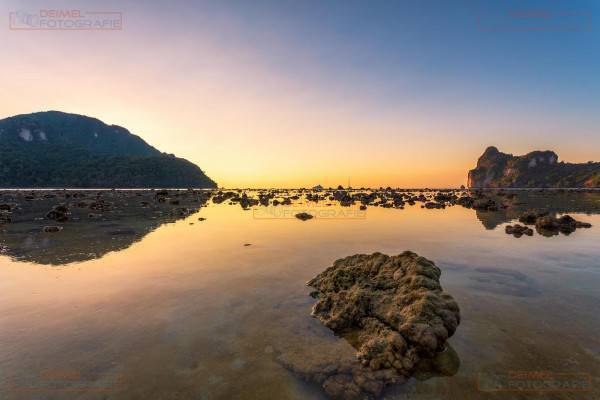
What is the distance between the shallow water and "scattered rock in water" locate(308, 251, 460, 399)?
0.41 meters

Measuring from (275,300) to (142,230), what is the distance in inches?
829

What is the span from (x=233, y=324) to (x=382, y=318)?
4.58 m

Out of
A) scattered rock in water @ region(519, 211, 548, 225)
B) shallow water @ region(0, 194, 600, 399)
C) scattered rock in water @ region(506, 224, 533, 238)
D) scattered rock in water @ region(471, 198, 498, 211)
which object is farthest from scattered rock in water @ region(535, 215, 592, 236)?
scattered rock in water @ region(471, 198, 498, 211)

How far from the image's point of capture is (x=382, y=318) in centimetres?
868

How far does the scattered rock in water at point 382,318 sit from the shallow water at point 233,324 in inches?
16.1

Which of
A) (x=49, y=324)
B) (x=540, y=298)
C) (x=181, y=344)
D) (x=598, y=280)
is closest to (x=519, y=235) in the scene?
(x=598, y=280)

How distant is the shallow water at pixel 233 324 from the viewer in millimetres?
6207

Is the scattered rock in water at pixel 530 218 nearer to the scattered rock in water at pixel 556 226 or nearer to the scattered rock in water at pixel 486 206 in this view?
the scattered rock in water at pixel 556 226

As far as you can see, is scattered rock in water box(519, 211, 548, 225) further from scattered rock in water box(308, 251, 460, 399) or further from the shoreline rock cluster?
scattered rock in water box(308, 251, 460, 399)

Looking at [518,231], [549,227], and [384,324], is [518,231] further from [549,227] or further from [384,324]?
[384,324]

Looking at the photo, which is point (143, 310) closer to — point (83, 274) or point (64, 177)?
point (83, 274)

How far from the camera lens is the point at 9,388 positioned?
5.96 metres

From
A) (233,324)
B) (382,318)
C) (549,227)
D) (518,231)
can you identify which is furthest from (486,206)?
(233,324)

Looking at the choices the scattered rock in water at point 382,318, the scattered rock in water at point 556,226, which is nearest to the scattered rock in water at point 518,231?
the scattered rock in water at point 556,226
